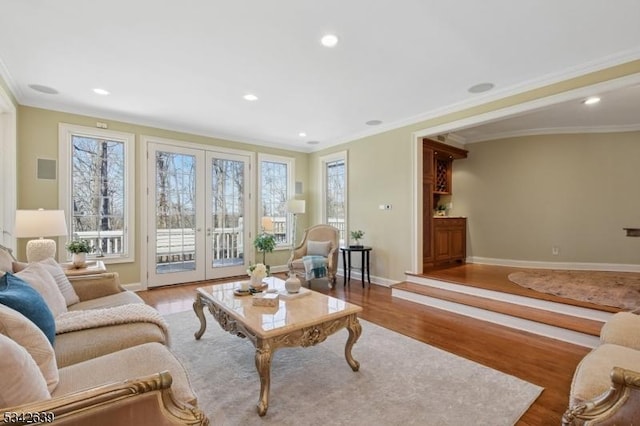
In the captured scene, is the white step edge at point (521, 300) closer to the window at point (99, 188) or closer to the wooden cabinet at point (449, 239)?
the wooden cabinet at point (449, 239)

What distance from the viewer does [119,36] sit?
247cm

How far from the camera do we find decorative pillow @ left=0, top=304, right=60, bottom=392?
1157 millimetres

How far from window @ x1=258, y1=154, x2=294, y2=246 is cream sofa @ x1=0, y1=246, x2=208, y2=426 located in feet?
13.8

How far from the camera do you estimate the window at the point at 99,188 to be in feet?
13.7

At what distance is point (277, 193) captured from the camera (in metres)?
6.34

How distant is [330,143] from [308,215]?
5.46 feet

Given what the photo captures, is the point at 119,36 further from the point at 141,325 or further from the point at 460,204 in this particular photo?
the point at 460,204

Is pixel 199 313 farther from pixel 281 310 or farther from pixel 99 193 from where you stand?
pixel 99 193

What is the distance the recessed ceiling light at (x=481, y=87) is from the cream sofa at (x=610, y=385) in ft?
8.97

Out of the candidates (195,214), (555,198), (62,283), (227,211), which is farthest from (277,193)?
(555,198)

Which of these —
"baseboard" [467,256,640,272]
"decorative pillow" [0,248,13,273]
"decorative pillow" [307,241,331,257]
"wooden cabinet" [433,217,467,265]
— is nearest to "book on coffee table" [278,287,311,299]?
"decorative pillow" [0,248,13,273]

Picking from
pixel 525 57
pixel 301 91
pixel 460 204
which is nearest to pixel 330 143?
pixel 301 91

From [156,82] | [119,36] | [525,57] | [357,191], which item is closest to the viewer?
[119,36]

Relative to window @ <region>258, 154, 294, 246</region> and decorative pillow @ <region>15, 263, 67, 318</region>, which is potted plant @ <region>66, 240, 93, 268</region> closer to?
decorative pillow @ <region>15, 263, 67, 318</region>
